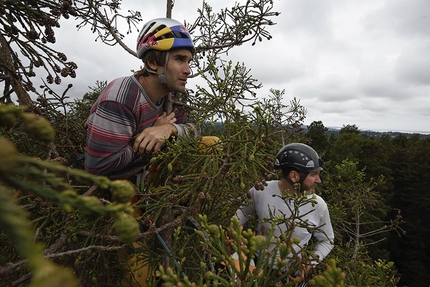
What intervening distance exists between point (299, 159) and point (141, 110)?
3003 mm

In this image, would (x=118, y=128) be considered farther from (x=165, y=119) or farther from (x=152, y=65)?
(x=152, y=65)

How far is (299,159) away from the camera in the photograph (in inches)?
181

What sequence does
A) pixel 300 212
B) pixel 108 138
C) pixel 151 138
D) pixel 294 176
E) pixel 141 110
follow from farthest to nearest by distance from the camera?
pixel 294 176 < pixel 300 212 < pixel 141 110 < pixel 151 138 < pixel 108 138

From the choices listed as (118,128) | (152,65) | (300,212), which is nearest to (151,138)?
(118,128)

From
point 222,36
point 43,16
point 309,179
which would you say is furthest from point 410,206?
point 43,16

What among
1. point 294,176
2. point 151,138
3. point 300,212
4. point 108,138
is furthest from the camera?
point 294,176

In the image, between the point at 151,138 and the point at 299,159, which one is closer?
the point at 151,138

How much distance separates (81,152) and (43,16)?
1652 millimetres

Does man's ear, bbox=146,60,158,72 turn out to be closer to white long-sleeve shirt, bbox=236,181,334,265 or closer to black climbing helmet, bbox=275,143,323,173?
white long-sleeve shirt, bbox=236,181,334,265

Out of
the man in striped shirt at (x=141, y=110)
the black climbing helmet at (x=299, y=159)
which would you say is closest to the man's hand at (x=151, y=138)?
the man in striped shirt at (x=141, y=110)

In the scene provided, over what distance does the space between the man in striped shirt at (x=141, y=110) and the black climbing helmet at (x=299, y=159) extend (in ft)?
7.65

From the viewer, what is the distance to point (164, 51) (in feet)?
9.71

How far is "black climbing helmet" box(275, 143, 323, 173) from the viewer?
4.58m

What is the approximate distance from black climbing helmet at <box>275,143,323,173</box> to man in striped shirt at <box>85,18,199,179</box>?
2331mm
